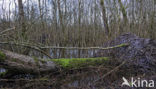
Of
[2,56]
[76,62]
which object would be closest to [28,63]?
[2,56]

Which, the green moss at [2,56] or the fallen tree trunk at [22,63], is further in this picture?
the fallen tree trunk at [22,63]

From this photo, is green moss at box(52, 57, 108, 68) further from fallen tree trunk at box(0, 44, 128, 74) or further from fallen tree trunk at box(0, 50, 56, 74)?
fallen tree trunk at box(0, 50, 56, 74)

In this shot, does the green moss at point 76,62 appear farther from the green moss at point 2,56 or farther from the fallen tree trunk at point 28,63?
the green moss at point 2,56

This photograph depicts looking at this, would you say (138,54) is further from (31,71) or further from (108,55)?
(31,71)

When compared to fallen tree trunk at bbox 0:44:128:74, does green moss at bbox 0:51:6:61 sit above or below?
above

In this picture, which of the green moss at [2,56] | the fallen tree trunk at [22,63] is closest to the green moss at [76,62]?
the fallen tree trunk at [22,63]

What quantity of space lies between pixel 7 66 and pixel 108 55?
3.42m

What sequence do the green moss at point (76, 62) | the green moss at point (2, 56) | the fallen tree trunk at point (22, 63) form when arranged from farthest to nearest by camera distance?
1. the green moss at point (76, 62)
2. the fallen tree trunk at point (22, 63)
3. the green moss at point (2, 56)

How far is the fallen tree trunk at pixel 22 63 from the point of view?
2951 millimetres

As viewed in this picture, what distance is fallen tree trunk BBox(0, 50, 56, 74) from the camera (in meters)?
2.95

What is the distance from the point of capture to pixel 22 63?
3.14 m

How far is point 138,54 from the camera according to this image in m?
4.46

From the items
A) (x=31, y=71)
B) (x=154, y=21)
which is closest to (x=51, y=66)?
(x=31, y=71)

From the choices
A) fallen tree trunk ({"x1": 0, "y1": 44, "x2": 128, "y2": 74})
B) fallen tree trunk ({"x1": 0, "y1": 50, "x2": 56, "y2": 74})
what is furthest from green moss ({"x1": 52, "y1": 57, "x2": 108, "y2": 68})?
fallen tree trunk ({"x1": 0, "y1": 50, "x2": 56, "y2": 74})
